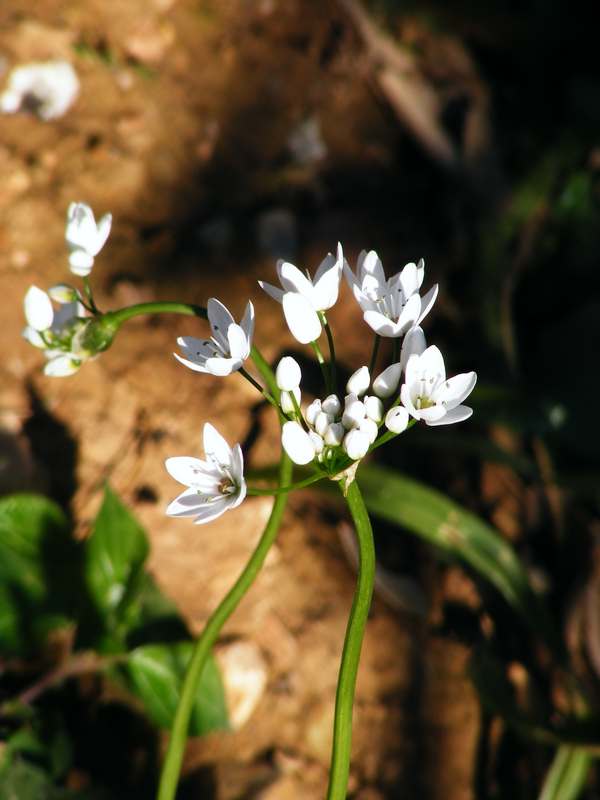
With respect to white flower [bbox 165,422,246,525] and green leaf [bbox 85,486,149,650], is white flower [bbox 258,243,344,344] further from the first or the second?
green leaf [bbox 85,486,149,650]

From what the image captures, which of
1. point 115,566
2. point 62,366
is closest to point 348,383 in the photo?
point 62,366

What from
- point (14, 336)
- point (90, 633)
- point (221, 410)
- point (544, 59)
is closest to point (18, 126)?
point (14, 336)

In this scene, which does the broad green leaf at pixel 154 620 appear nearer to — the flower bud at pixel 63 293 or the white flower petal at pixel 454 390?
the flower bud at pixel 63 293

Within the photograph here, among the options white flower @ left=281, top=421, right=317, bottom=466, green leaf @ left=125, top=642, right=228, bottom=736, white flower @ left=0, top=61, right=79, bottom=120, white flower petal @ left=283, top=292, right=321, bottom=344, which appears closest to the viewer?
white flower @ left=281, top=421, right=317, bottom=466

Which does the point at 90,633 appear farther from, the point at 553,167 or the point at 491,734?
the point at 553,167

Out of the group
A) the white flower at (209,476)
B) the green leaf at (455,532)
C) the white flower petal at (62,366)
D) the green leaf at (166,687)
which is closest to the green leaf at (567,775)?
the green leaf at (455,532)

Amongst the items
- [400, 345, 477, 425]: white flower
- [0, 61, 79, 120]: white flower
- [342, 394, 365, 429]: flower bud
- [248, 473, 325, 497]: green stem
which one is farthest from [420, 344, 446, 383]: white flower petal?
[0, 61, 79, 120]: white flower
